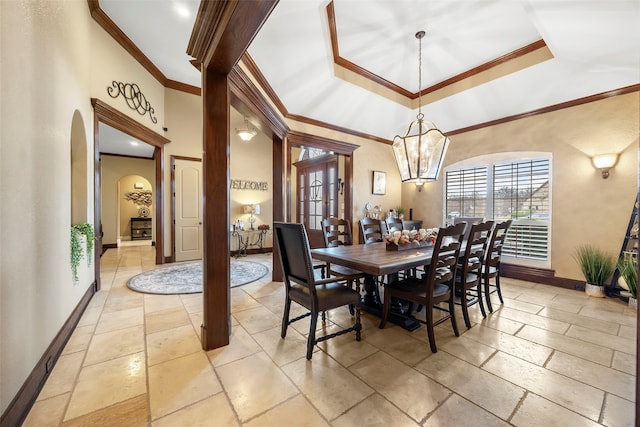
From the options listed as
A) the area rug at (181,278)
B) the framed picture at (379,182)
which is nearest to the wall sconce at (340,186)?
the framed picture at (379,182)

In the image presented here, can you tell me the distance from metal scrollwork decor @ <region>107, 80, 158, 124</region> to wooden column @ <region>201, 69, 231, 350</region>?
278 cm

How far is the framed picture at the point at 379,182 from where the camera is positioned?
557 centimetres

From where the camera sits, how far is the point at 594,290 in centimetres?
344

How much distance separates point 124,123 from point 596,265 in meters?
7.21

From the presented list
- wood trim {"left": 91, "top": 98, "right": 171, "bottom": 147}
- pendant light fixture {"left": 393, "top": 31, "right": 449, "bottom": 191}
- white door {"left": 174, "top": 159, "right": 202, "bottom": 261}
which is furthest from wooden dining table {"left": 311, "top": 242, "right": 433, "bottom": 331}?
white door {"left": 174, "top": 159, "right": 202, "bottom": 261}

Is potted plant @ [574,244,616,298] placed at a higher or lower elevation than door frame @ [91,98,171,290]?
lower

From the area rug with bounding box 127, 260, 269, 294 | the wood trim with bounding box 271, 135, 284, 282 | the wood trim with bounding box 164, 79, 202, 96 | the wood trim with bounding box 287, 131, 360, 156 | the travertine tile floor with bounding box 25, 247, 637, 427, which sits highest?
the wood trim with bounding box 164, 79, 202, 96

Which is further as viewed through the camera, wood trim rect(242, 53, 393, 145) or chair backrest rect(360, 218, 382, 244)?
chair backrest rect(360, 218, 382, 244)

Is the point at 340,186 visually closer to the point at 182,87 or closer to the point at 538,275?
the point at 538,275

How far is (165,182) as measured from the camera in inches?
210

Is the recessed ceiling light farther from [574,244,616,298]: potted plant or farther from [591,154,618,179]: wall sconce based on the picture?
[574,244,616,298]: potted plant

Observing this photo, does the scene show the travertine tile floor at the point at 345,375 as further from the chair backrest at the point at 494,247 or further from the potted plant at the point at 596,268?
the potted plant at the point at 596,268

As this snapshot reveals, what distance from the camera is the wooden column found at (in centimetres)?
214

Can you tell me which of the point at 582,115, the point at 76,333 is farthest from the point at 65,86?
the point at 582,115
